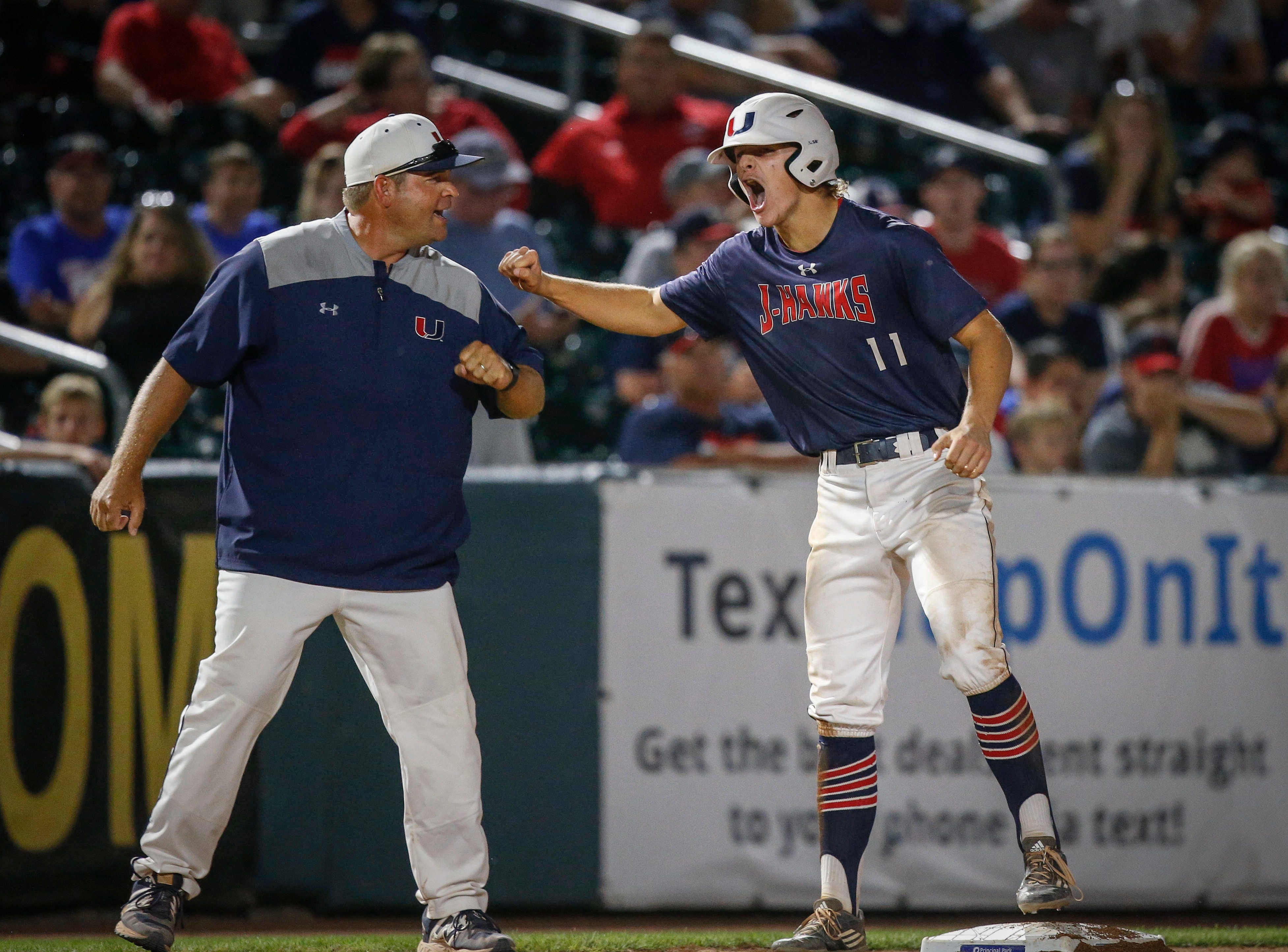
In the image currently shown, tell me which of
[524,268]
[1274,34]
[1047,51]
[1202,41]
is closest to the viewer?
[524,268]

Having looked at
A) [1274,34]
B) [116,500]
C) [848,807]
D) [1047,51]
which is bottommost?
[848,807]

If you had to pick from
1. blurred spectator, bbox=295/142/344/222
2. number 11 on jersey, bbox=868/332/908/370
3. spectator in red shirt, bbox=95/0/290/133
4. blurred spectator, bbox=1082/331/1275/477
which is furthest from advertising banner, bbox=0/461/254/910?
blurred spectator, bbox=1082/331/1275/477

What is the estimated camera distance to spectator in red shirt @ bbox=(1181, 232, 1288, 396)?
27.7 feet

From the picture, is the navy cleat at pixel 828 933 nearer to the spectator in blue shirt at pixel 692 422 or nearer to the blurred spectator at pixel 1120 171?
the spectator in blue shirt at pixel 692 422

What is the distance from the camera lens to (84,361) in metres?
6.46

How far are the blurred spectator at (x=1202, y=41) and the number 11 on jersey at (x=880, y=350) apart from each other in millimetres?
8188

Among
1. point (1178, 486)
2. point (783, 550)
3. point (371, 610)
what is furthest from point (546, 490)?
point (1178, 486)

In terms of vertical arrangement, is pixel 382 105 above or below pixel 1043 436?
above

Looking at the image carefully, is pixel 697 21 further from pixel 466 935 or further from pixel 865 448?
pixel 466 935

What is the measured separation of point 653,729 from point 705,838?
46 cm

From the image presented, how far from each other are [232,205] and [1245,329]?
5250 millimetres

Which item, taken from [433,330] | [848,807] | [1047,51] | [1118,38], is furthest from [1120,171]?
[433,330]

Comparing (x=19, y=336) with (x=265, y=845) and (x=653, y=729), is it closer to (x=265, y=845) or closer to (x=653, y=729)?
(x=265, y=845)

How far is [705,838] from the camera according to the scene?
6.25 meters
